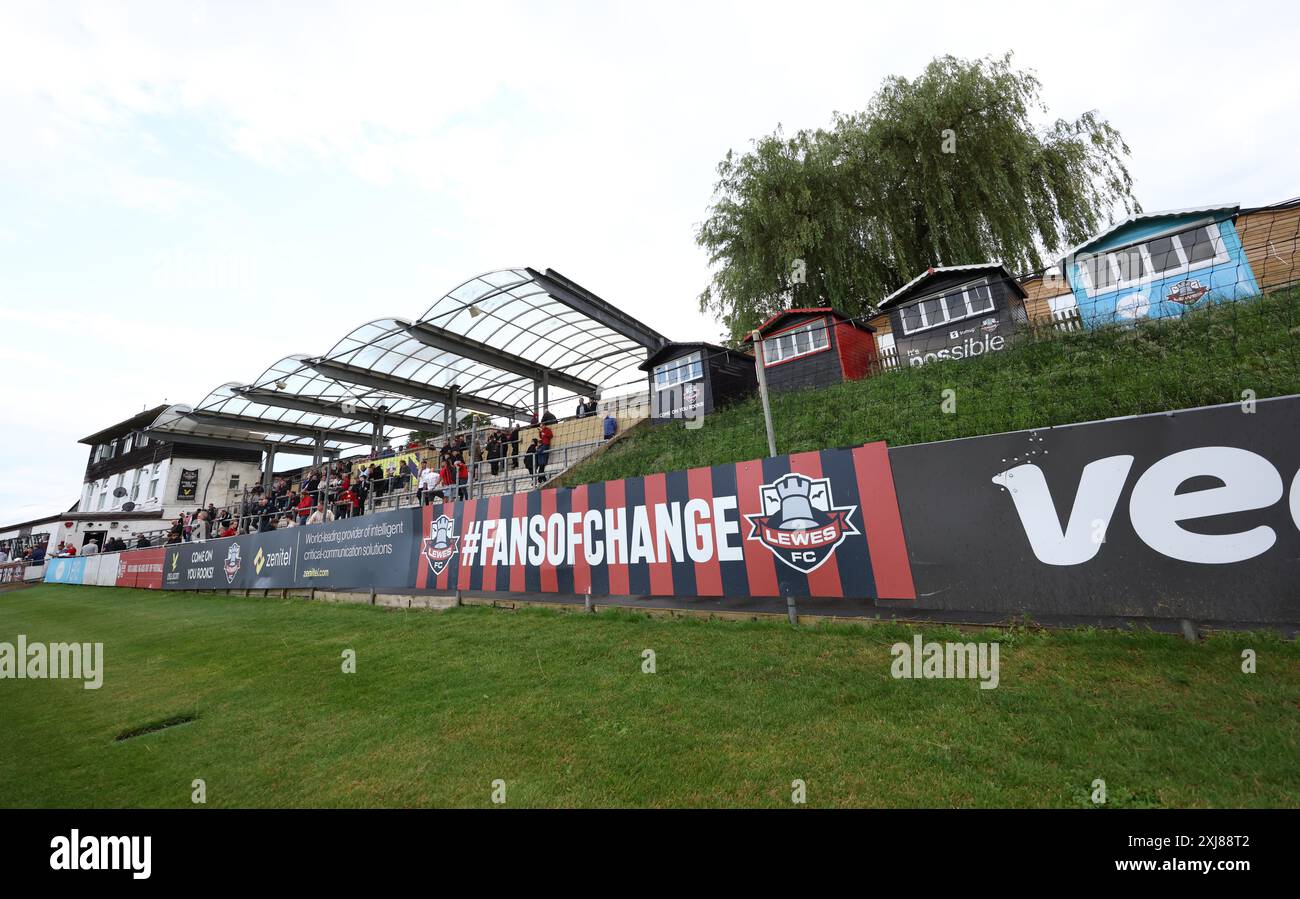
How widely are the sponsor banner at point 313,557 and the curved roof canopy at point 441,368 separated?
708 centimetres

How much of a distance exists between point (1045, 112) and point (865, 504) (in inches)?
910

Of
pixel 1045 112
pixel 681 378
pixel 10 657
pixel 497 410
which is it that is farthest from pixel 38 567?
pixel 1045 112

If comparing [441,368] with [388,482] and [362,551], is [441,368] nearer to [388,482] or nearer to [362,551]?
[388,482]

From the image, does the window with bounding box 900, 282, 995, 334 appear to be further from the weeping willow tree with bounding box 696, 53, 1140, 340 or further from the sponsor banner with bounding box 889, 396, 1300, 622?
the sponsor banner with bounding box 889, 396, 1300, 622

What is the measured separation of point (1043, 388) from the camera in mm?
9305

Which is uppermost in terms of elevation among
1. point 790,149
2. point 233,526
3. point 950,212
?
point 790,149

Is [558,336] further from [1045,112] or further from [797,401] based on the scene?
[1045,112]

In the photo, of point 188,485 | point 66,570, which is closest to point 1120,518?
point 66,570

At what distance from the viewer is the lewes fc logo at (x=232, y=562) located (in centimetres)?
1712

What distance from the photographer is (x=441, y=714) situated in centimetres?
450

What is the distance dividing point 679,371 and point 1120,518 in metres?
16.1

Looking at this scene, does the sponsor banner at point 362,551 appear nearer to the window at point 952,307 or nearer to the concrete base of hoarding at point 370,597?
the concrete base of hoarding at point 370,597

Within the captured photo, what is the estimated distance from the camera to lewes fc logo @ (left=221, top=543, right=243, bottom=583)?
17.1 meters

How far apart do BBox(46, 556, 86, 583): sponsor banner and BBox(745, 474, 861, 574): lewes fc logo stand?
123 ft
